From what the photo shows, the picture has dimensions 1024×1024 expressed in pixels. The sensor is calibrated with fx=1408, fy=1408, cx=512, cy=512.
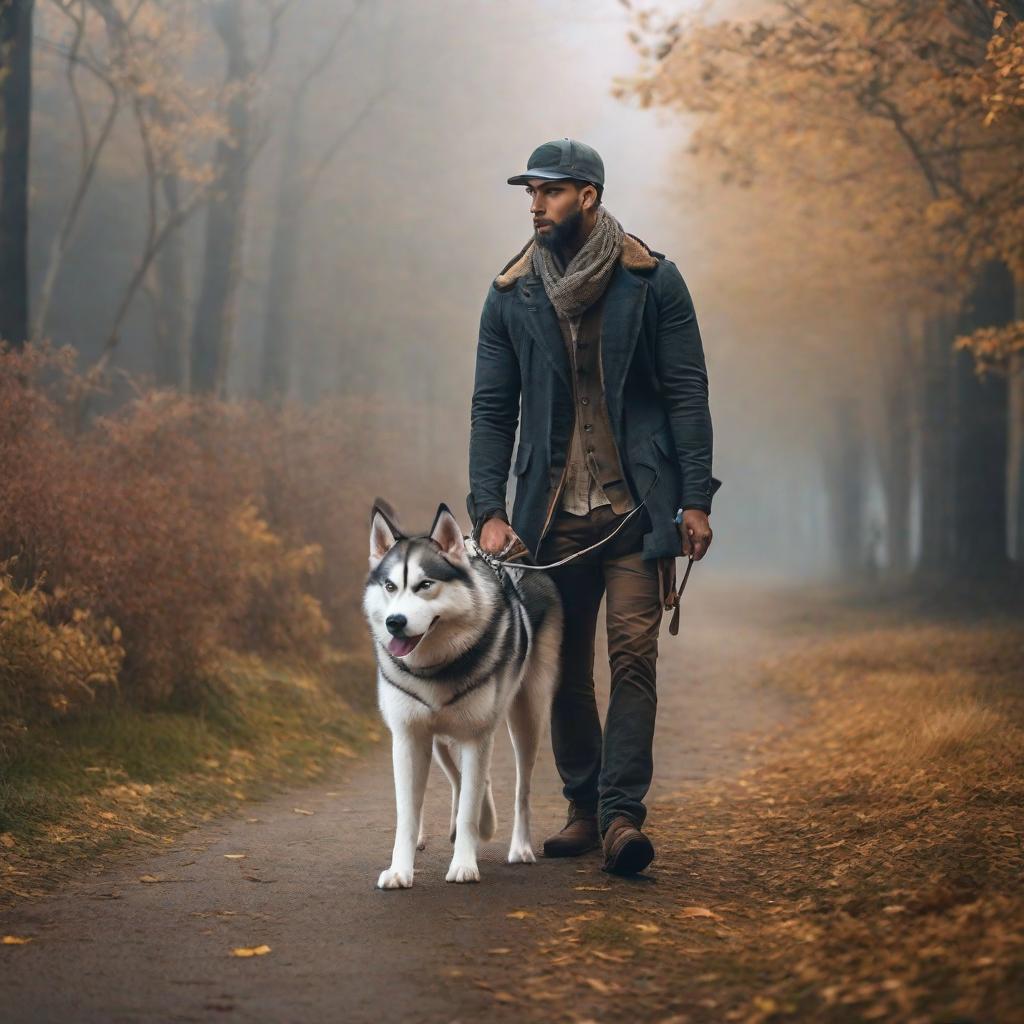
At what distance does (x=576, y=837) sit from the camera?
6219 millimetres

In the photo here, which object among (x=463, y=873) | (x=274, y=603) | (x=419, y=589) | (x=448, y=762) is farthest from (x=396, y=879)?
(x=274, y=603)

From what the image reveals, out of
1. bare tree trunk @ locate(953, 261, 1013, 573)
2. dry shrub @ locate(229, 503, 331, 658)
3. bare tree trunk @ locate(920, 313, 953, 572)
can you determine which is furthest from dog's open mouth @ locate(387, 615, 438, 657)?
bare tree trunk @ locate(920, 313, 953, 572)

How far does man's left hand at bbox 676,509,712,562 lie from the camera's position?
18.9ft

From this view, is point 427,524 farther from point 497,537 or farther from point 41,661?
point 497,537

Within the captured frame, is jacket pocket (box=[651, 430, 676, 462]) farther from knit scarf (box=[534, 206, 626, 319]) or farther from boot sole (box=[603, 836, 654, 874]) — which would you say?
boot sole (box=[603, 836, 654, 874])

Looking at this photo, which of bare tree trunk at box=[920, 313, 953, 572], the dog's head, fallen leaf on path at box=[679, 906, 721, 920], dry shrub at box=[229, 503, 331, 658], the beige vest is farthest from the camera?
bare tree trunk at box=[920, 313, 953, 572]

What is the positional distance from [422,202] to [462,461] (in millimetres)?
5678

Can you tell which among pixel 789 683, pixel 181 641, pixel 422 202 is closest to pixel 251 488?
pixel 181 641

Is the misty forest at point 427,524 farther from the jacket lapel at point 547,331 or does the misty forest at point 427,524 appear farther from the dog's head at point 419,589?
the jacket lapel at point 547,331

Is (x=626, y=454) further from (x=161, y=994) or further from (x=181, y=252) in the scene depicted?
(x=181, y=252)

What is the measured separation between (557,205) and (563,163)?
171mm

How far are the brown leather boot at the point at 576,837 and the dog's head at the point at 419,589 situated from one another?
3.96 ft

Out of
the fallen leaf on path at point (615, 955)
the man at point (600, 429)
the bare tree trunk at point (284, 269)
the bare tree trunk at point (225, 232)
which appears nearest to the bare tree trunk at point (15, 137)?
the man at point (600, 429)

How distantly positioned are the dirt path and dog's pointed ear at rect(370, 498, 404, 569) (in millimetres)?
1321
